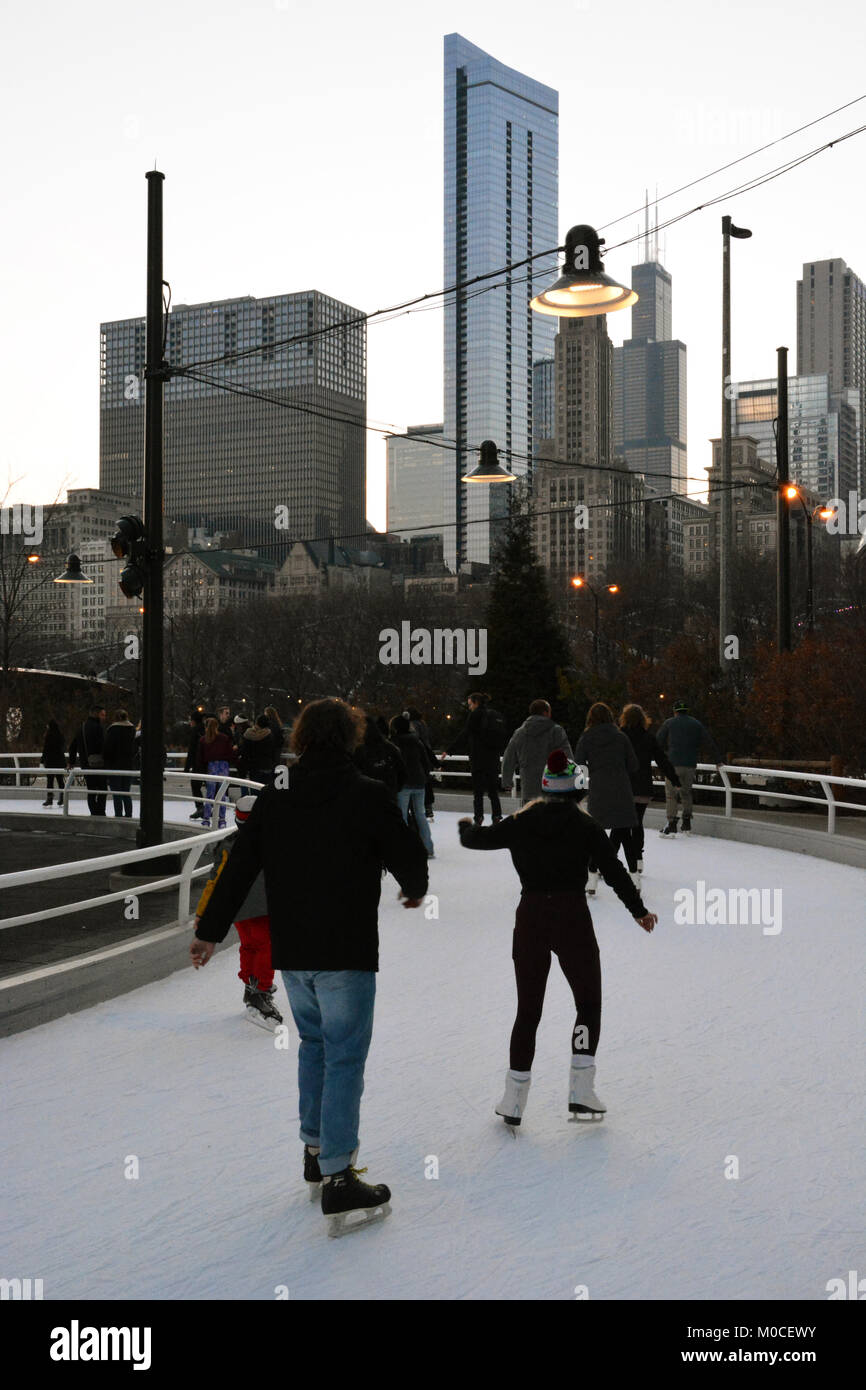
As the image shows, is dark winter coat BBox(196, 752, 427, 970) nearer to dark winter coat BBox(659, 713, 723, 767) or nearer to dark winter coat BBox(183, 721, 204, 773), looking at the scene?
dark winter coat BBox(659, 713, 723, 767)

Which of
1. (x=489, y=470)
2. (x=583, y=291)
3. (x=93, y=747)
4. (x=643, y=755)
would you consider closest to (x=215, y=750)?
(x=93, y=747)

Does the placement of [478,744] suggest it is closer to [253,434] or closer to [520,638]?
[520,638]

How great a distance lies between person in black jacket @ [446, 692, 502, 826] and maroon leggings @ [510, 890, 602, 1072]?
995cm

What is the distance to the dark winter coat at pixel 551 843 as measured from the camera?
5.58 meters

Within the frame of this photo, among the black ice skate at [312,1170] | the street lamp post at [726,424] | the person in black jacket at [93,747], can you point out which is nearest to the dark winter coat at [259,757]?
the person in black jacket at [93,747]

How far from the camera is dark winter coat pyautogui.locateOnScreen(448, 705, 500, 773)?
16172 mm

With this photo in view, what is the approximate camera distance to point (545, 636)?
33.1m

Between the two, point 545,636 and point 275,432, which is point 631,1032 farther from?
point 275,432

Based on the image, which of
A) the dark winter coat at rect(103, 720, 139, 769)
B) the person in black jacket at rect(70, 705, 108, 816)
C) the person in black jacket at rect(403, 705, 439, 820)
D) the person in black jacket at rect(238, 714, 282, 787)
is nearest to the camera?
the person in black jacket at rect(403, 705, 439, 820)

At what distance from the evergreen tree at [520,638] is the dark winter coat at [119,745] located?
12182 millimetres

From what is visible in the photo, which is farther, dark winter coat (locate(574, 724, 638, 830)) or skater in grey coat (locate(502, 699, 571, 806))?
skater in grey coat (locate(502, 699, 571, 806))

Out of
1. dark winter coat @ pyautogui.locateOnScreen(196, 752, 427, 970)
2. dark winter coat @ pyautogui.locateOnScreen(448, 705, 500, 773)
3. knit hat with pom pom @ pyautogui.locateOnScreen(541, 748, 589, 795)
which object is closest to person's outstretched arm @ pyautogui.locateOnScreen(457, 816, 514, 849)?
knit hat with pom pom @ pyautogui.locateOnScreen(541, 748, 589, 795)
